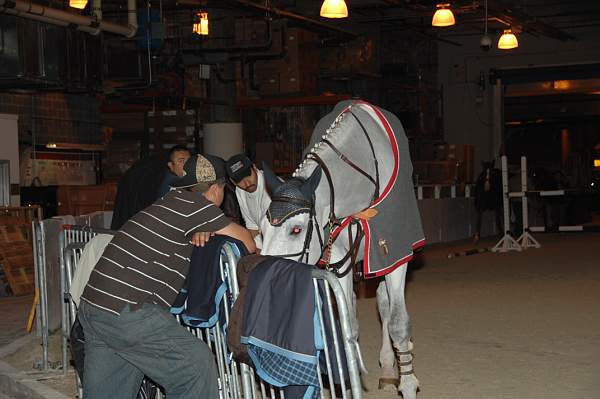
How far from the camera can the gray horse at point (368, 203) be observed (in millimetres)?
5641

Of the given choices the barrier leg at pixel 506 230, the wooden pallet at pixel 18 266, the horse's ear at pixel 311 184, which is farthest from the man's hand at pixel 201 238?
the barrier leg at pixel 506 230

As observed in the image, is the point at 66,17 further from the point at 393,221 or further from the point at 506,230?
the point at 393,221

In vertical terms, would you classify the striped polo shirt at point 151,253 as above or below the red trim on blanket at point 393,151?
below

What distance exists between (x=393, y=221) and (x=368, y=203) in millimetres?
199

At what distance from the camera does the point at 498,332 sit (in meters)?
8.73

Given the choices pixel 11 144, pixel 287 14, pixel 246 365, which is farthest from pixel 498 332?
pixel 287 14

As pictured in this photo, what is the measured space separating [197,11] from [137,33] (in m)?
2.69

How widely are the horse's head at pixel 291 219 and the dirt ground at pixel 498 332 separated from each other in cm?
184

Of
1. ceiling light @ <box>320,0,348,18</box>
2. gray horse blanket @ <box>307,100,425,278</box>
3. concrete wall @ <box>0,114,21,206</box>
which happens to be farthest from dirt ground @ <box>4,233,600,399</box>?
concrete wall @ <box>0,114,21,206</box>

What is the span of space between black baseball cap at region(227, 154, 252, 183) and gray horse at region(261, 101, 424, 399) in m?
0.84

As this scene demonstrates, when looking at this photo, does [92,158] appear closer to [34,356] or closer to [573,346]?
[34,356]

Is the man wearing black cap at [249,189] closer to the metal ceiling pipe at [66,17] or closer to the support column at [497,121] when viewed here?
the metal ceiling pipe at [66,17]

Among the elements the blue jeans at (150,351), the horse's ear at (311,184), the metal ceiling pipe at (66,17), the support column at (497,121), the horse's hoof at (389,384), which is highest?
the metal ceiling pipe at (66,17)

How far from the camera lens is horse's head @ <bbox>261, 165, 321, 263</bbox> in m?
4.91
